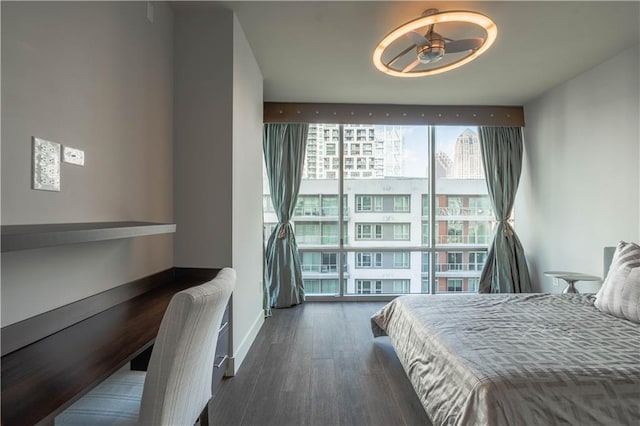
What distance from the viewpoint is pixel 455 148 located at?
4426 millimetres

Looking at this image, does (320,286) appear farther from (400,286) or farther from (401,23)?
(401,23)

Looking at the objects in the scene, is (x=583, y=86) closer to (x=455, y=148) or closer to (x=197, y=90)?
(x=455, y=148)

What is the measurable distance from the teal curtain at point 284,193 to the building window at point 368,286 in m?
0.91

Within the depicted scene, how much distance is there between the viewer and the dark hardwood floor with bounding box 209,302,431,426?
1842 millimetres

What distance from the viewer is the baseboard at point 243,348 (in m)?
2.29

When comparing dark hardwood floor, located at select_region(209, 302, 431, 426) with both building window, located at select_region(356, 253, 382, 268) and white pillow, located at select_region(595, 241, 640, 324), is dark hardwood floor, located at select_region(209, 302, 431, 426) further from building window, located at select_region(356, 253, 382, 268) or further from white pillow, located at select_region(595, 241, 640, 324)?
white pillow, located at select_region(595, 241, 640, 324)

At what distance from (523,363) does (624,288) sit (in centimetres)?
134

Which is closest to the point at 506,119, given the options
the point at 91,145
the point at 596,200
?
the point at 596,200

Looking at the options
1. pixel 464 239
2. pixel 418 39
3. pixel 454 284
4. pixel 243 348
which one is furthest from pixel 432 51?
pixel 454 284

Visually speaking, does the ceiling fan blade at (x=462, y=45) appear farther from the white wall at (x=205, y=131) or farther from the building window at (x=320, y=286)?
the building window at (x=320, y=286)

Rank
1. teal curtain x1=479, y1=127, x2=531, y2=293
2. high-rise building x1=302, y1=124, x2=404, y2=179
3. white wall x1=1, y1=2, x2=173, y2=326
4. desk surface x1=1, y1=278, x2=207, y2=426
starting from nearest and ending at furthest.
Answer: desk surface x1=1, y1=278, x2=207, y2=426
white wall x1=1, y1=2, x2=173, y2=326
teal curtain x1=479, y1=127, x2=531, y2=293
high-rise building x1=302, y1=124, x2=404, y2=179

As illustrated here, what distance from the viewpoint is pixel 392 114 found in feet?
13.6

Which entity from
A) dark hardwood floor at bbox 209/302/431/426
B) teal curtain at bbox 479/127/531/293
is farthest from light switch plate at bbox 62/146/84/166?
teal curtain at bbox 479/127/531/293

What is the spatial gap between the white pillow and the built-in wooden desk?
2903mm
